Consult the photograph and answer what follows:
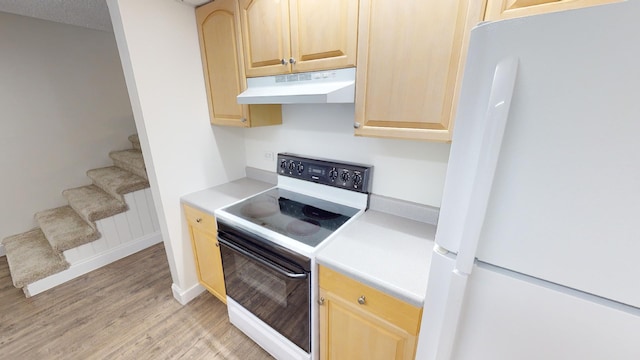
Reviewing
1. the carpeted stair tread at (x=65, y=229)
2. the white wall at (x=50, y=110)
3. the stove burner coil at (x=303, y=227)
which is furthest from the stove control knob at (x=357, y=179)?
the white wall at (x=50, y=110)

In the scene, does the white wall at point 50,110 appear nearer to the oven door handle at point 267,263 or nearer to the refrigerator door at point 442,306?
the oven door handle at point 267,263

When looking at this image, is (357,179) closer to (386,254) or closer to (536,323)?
(386,254)

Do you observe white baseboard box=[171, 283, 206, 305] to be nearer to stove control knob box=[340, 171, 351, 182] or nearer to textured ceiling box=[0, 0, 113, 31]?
stove control knob box=[340, 171, 351, 182]

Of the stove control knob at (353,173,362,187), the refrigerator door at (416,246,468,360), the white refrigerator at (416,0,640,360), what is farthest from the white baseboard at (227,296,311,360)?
the white refrigerator at (416,0,640,360)

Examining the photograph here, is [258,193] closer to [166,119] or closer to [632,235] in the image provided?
[166,119]

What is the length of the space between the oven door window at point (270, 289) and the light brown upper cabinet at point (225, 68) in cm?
81

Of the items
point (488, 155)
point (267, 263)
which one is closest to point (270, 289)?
point (267, 263)

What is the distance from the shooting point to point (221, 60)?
1564 mm

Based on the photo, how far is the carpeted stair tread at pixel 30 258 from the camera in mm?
2039

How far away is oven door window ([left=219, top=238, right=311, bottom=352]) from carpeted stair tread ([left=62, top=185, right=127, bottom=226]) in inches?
64.0

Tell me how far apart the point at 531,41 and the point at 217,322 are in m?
2.15

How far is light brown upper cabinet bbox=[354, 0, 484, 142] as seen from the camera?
2.85 feet

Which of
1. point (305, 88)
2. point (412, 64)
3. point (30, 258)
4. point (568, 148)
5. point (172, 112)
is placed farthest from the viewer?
point (30, 258)

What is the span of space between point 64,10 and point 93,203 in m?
1.68
